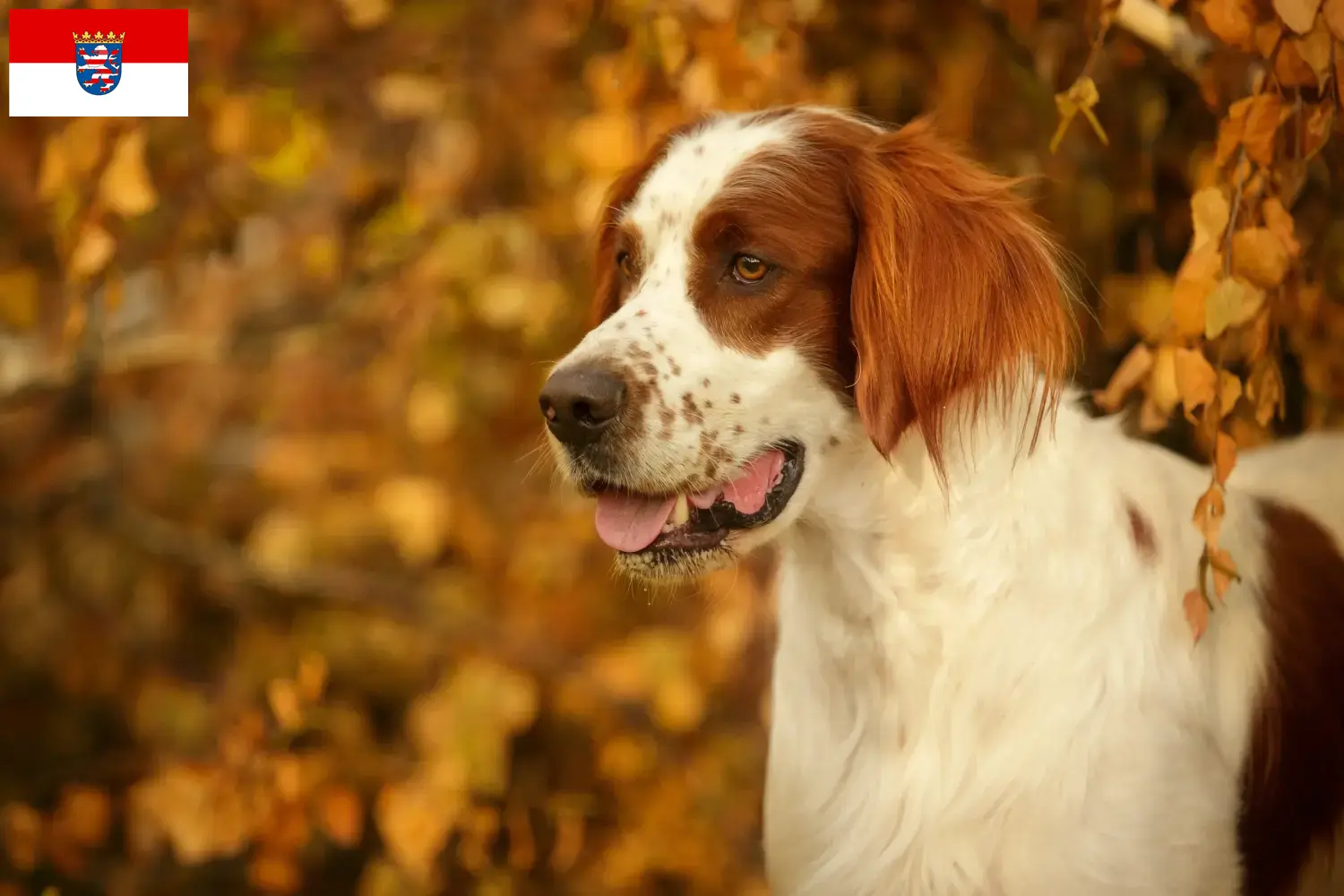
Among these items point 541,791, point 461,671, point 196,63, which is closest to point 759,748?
point 541,791

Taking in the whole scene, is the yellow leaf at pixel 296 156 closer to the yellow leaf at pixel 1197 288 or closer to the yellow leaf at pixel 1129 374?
the yellow leaf at pixel 1129 374

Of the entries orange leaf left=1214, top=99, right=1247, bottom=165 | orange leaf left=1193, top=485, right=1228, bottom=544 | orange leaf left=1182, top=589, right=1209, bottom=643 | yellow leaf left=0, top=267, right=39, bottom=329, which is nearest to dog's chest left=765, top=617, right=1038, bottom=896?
orange leaf left=1182, top=589, right=1209, bottom=643

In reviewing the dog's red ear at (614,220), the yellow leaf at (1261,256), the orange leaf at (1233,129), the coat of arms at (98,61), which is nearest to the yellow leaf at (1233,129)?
the orange leaf at (1233,129)

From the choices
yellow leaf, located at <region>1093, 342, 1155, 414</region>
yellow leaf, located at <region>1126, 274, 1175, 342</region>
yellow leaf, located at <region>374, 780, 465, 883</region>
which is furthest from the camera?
yellow leaf, located at <region>374, 780, 465, 883</region>

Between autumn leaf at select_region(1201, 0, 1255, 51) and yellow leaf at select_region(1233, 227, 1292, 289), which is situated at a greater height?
autumn leaf at select_region(1201, 0, 1255, 51)

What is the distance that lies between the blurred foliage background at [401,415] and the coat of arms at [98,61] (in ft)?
0.74

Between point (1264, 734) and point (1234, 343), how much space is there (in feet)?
3.06

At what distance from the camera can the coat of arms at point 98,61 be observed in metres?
2.65

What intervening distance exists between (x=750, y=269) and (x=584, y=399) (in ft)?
1.11

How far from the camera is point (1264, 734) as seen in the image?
195cm

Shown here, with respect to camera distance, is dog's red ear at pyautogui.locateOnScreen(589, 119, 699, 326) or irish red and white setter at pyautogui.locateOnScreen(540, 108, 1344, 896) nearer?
irish red and white setter at pyautogui.locateOnScreen(540, 108, 1344, 896)

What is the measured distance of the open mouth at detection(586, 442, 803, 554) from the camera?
188 cm

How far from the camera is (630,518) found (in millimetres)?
1936

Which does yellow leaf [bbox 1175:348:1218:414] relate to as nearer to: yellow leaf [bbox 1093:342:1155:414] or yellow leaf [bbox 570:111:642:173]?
yellow leaf [bbox 1093:342:1155:414]
